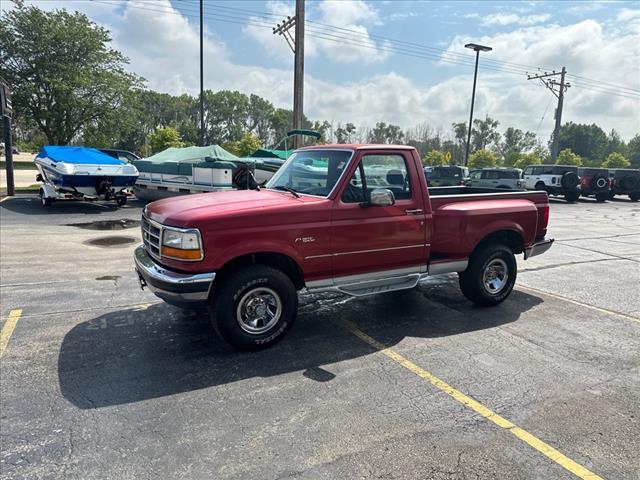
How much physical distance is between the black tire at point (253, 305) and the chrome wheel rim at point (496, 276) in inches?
114

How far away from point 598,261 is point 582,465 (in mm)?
7593

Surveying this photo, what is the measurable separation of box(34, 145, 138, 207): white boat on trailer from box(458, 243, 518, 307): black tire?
41.5ft

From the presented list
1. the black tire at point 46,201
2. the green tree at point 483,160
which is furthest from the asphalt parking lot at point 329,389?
the green tree at point 483,160

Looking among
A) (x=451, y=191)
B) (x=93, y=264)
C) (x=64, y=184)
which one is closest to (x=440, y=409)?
(x=451, y=191)

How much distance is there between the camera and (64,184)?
1395 centimetres

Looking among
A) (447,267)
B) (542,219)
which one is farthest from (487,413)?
(542,219)

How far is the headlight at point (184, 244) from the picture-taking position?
3.98 meters

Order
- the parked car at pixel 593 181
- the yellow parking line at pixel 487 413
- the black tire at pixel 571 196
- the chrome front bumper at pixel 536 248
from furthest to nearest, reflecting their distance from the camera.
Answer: the parked car at pixel 593 181
the black tire at pixel 571 196
the chrome front bumper at pixel 536 248
the yellow parking line at pixel 487 413

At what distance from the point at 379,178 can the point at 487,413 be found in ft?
8.75

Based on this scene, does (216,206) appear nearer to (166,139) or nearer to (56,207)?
(56,207)

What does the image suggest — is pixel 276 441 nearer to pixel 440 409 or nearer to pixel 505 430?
pixel 440 409

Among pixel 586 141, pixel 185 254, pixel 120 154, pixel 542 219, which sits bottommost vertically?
pixel 185 254

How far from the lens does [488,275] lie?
19.5 ft

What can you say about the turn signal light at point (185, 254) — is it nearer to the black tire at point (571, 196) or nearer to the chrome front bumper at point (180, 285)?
the chrome front bumper at point (180, 285)
